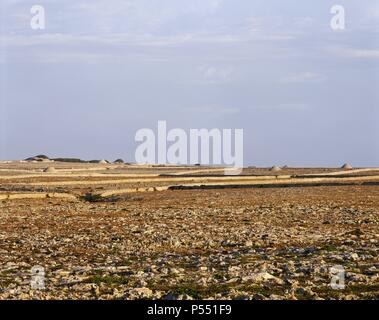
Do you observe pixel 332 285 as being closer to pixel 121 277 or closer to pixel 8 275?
pixel 121 277

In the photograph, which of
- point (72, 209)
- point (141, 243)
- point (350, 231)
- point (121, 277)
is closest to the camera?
point (121, 277)

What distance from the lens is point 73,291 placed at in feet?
54.1

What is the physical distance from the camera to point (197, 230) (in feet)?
94.7

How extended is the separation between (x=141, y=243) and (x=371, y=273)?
8.75m

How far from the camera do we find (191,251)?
23.2 meters

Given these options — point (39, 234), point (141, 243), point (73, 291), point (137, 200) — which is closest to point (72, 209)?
point (137, 200)

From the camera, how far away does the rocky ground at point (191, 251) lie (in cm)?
1659

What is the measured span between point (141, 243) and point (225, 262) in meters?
5.07

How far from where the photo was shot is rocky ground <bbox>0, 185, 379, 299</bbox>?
54.4ft
